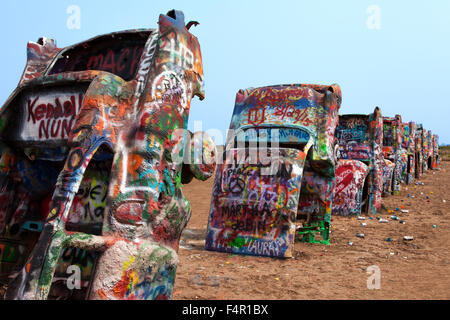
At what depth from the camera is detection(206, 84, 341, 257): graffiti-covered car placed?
640 centimetres

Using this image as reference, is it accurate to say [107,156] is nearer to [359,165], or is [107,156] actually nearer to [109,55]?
[109,55]

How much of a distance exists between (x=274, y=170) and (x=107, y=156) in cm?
373

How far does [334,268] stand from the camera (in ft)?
19.8

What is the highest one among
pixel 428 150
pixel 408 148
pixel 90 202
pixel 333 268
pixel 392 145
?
pixel 428 150

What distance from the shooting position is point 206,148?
3531mm

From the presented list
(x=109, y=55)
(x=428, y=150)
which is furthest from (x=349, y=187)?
(x=428, y=150)

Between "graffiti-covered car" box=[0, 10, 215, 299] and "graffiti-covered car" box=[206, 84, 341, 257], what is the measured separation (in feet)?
10.00

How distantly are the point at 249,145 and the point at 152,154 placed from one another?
427cm

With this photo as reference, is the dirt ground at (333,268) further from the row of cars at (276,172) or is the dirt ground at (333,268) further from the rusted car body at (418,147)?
the rusted car body at (418,147)

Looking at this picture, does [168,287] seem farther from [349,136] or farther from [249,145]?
[349,136]

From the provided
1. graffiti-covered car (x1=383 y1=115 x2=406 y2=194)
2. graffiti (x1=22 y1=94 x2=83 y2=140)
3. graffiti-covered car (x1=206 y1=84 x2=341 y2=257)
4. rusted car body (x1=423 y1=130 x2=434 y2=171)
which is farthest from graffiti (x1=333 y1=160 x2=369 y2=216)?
rusted car body (x1=423 y1=130 x2=434 y2=171)

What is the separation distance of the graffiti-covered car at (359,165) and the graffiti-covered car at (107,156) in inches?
308

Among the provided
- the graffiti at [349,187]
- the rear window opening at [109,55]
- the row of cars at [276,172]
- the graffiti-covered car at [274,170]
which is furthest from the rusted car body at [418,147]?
the rear window opening at [109,55]

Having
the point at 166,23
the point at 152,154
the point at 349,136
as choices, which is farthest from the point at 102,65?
the point at 349,136
